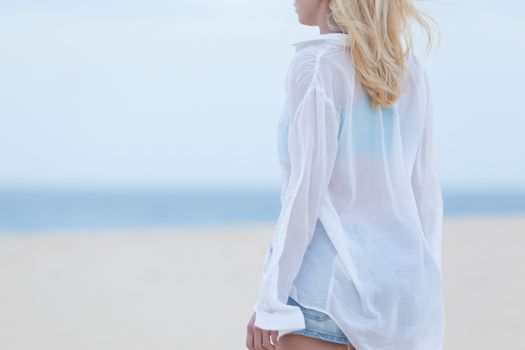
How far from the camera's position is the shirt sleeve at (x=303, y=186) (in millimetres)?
2041

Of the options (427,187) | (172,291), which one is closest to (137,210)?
(172,291)

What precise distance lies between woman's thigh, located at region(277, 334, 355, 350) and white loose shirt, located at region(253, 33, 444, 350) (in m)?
0.03

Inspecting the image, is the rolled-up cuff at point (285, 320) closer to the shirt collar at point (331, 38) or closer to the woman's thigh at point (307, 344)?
the woman's thigh at point (307, 344)

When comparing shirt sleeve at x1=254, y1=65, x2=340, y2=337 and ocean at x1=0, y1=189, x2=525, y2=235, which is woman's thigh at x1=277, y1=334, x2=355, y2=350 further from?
ocean at x1=0, y1=189, x2=525, y2=235

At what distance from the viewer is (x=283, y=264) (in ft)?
6.71

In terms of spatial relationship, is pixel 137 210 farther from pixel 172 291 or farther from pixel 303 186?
pixel 303 186

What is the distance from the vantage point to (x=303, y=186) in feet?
6.70

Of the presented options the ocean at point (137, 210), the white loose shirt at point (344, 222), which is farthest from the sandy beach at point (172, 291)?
the ocean at point (137, 210)

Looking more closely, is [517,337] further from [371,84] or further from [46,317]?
[371,84]

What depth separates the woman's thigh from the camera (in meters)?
2.05

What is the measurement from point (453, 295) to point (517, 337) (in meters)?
1.58

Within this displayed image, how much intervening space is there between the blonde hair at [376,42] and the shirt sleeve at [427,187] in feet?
0.57

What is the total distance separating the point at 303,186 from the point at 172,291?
21.2 ft

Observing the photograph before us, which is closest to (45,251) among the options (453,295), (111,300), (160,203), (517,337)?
(111,300)
